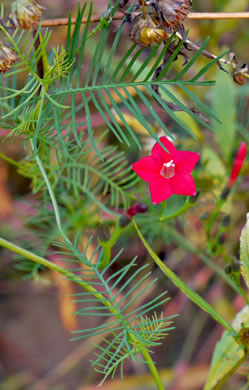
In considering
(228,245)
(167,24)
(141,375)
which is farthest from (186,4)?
(141,375)

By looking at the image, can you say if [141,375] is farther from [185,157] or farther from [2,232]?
[185,157]

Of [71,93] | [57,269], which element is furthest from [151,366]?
[71,93]

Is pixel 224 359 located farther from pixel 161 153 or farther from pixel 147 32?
pixel 147 32

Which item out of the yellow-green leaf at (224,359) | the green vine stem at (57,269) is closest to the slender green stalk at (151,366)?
the green vine stem at (57,269)

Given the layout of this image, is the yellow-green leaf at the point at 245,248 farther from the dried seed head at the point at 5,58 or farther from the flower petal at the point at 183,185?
the dried seed head at the point at 5,58

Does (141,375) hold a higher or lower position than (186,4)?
lower

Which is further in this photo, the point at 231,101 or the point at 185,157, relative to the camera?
the point at 231,101
